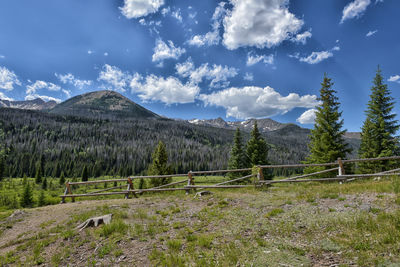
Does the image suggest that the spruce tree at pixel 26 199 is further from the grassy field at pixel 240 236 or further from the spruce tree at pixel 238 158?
the spruce tree at pixel 238 158

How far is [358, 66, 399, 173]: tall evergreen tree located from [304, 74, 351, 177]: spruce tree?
9.28 feet

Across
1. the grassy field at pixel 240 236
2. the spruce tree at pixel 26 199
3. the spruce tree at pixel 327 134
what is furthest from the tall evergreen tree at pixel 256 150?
the spruce tree at pixel 26 199

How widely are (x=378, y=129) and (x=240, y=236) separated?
2624 centimetres

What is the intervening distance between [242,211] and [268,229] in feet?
7.80

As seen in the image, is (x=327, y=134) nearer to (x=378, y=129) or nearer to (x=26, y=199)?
(x=378, y=129)

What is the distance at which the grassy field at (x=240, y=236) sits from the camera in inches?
201

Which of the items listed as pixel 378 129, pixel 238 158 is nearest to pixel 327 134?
pixel 378 129

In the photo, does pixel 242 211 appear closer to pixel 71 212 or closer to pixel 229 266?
pixel 229 266

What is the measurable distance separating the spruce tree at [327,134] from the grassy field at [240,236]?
1378 cm

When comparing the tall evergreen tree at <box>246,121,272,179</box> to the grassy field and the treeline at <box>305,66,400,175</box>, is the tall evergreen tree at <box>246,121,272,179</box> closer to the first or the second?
the treeline at <box>305,66,400,175</box>

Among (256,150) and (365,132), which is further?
(256,150)

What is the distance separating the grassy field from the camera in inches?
201

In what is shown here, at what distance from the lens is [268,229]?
693cm

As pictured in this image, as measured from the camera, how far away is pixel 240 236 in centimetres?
672
